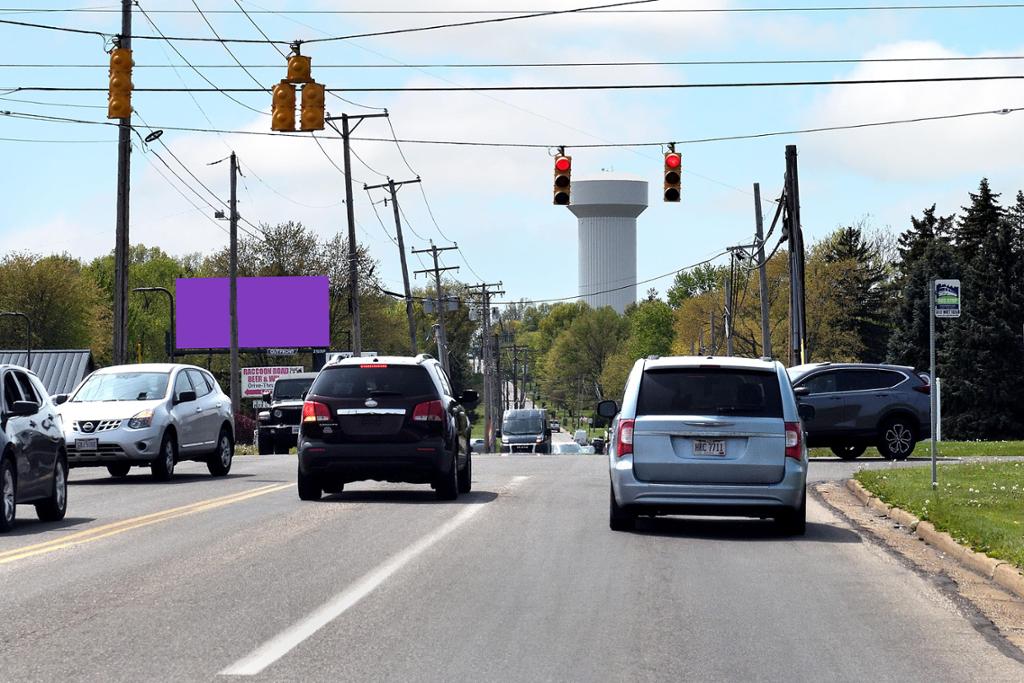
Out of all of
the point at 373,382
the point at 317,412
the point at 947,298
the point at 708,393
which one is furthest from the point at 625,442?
the point at 947,298

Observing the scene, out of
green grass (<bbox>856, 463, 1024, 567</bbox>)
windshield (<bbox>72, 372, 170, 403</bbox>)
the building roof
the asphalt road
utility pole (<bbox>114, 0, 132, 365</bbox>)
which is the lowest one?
the asphalt road

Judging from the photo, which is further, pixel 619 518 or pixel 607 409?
pixel 607 409

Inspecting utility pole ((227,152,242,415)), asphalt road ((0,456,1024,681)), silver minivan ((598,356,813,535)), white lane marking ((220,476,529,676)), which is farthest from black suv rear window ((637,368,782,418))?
utility pole ((227,152,242,415))

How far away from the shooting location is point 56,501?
17.1 meters

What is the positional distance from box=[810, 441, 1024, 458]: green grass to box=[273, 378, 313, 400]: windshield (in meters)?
13.7

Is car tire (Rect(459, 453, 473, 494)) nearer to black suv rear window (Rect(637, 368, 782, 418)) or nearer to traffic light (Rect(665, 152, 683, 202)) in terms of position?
black suv rear window (Rect(637, 368, 782, 418))

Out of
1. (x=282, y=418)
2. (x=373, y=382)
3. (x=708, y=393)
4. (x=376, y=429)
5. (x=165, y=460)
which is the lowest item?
(x=165, y=460)

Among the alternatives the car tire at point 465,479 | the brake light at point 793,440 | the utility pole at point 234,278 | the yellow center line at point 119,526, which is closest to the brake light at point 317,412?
the yellow center line at point 119,526

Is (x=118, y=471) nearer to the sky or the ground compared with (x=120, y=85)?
nearer to the ground

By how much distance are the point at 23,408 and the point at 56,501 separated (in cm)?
164

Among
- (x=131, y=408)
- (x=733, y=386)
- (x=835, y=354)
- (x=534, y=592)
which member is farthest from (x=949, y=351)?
(x=534, y=592)

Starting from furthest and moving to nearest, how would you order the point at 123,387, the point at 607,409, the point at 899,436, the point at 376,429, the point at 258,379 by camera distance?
the point at 258,379 → the point at 899,436 → the point at 123,387 → the point at 376,429 → the point at 607,409

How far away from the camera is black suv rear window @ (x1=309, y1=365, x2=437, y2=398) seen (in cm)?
1970

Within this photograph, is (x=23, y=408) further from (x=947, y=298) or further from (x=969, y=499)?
(x=947, y=298)
